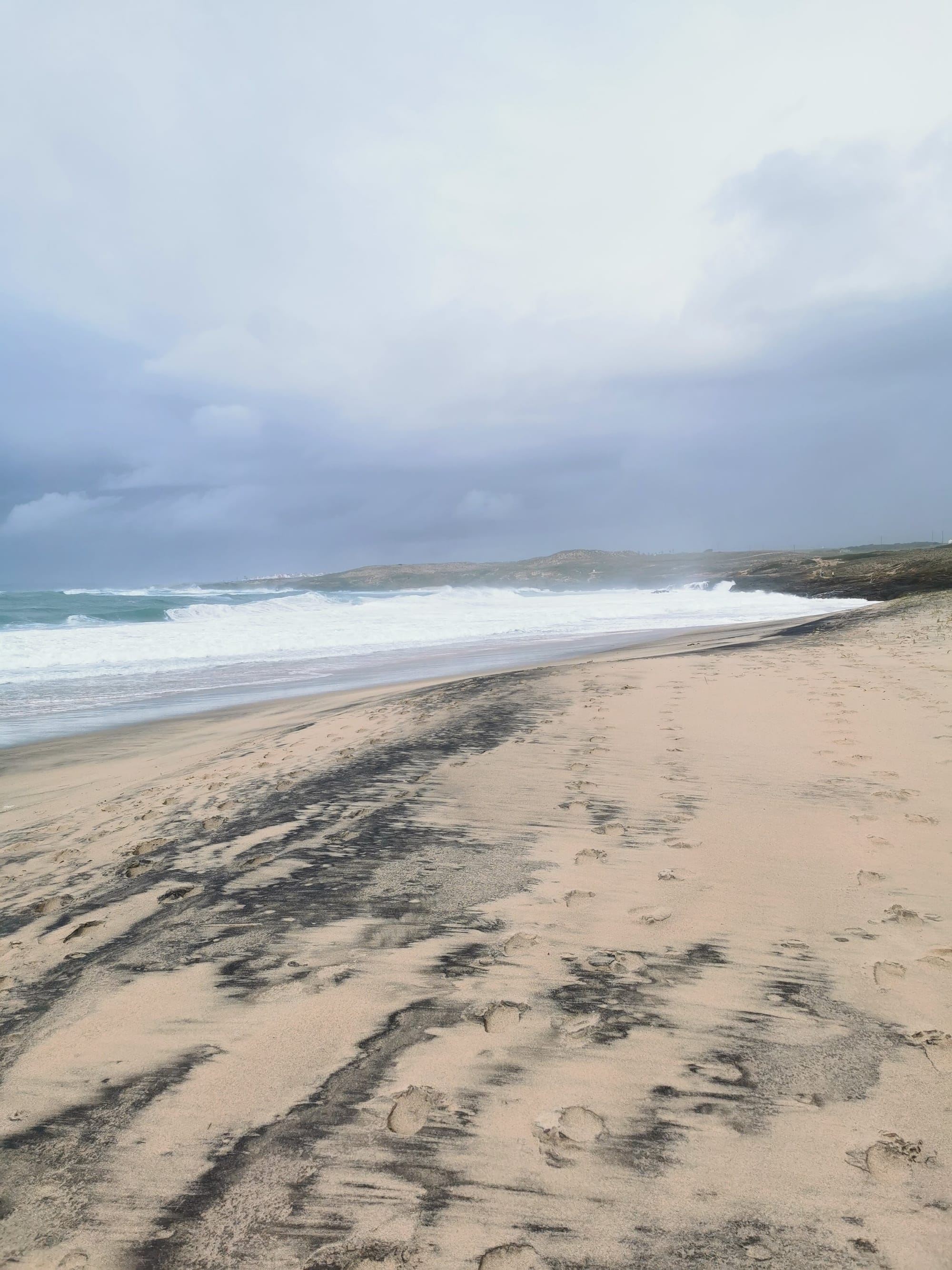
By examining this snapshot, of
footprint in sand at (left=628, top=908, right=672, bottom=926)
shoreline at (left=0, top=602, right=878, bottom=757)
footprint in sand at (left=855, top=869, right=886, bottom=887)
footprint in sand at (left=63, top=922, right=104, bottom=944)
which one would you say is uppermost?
shoreline at (left=0, top=602, right=878, bottom=757)

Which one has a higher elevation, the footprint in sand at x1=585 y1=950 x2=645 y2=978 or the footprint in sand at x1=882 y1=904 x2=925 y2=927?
the footprint in sand at x1=585 y1=950 x2=645 y2=978

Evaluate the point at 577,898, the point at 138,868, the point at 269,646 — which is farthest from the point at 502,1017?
the point at 269,646

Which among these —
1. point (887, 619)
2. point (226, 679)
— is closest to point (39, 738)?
point (226, 679)

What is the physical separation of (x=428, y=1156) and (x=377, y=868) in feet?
5.70

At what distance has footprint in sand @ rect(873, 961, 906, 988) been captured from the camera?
2.23 meters

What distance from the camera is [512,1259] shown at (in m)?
1.40

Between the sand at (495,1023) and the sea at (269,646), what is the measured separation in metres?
6.47

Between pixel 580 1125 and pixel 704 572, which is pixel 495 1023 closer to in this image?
pixel 580 1125

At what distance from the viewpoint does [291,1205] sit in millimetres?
1535

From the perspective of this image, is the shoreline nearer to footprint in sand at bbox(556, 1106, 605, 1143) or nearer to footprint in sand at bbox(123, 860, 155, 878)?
footprint in sand at bbox(123, 860, 155, 878)

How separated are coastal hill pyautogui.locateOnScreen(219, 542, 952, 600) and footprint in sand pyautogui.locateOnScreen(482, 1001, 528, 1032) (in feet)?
83.0

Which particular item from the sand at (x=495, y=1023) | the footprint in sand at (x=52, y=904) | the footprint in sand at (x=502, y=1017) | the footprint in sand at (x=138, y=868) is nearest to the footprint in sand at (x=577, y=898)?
the sand at (x=495, y=1023)

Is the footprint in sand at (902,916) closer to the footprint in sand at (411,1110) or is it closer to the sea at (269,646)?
the footprint in sand at (411,1110)

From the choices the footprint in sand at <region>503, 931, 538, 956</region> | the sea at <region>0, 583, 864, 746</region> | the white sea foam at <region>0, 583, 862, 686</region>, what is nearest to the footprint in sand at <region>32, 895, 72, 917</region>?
the footprint in sand at <region>503, 931, 538, 956</region>
